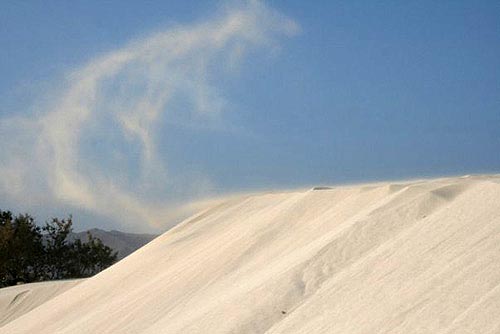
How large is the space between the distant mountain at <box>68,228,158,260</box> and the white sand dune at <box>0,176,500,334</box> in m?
53.5

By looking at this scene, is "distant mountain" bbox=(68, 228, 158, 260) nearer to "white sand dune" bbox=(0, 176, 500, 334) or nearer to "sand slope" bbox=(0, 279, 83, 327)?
"sand slope" bbox=(0, 279, 83, 327)

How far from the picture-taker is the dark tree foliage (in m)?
28.2

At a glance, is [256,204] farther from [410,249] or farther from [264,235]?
[410,249]

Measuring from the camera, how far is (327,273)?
6.35 meters

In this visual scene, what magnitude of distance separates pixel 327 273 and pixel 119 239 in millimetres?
65128

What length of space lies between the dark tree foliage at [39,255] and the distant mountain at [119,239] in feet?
102

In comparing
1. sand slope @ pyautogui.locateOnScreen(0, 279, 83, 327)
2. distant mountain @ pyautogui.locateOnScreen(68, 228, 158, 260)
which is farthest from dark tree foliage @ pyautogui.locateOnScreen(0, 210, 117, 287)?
distant mountain @ pyautogui.locateOnScreen(68, 228, 158, 260)

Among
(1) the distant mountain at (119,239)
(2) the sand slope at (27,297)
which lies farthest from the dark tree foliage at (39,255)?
(1) the distant mountain at (119,239)

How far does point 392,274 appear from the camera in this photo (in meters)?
5.73

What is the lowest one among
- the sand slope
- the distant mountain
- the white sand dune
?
the white sand dune

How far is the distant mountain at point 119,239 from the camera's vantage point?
215 feet

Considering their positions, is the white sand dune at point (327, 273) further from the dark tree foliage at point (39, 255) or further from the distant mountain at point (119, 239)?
the distant mountain at point (119, 239)

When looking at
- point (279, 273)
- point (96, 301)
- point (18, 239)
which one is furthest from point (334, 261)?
point (18, 239)

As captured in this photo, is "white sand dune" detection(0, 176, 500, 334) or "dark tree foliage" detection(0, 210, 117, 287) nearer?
"white sand dune" detection(0, 176, 500, 334)
